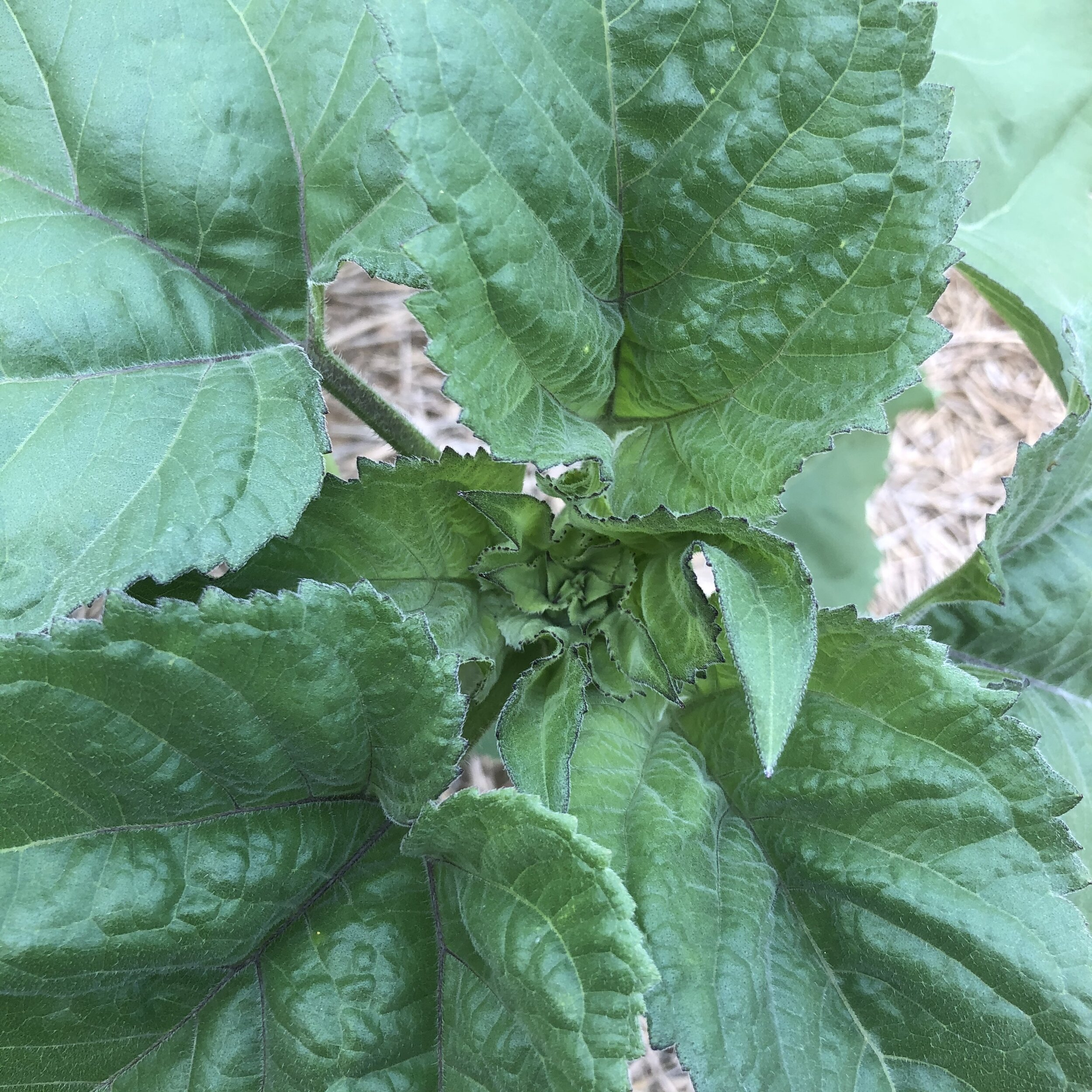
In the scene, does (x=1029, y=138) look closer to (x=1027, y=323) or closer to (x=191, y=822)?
(x=1027, y=323)

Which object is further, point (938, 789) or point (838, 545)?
point (838, 545)

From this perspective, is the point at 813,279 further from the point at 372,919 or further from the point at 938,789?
the point at 372,919

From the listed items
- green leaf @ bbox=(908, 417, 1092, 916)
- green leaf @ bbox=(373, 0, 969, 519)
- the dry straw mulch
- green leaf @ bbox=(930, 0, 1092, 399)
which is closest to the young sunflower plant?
green leaf @ bbox=(373, 0, 969, 519)

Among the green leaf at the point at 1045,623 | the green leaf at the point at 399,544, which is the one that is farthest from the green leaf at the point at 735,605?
the green leaf at the point at 1045,623

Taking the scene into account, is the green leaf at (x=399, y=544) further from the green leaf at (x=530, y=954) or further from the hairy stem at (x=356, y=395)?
the green leaf at (x=530, y=954)

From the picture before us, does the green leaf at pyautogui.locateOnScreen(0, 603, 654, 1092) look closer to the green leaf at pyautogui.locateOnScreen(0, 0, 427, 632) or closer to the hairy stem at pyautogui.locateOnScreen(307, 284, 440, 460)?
the green leaf at pyautogui.locateOnScreen(0, 0, 427, 632)

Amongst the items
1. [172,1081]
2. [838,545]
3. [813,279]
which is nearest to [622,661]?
[813,279]

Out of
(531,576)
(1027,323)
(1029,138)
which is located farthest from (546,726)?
(1029,138)
